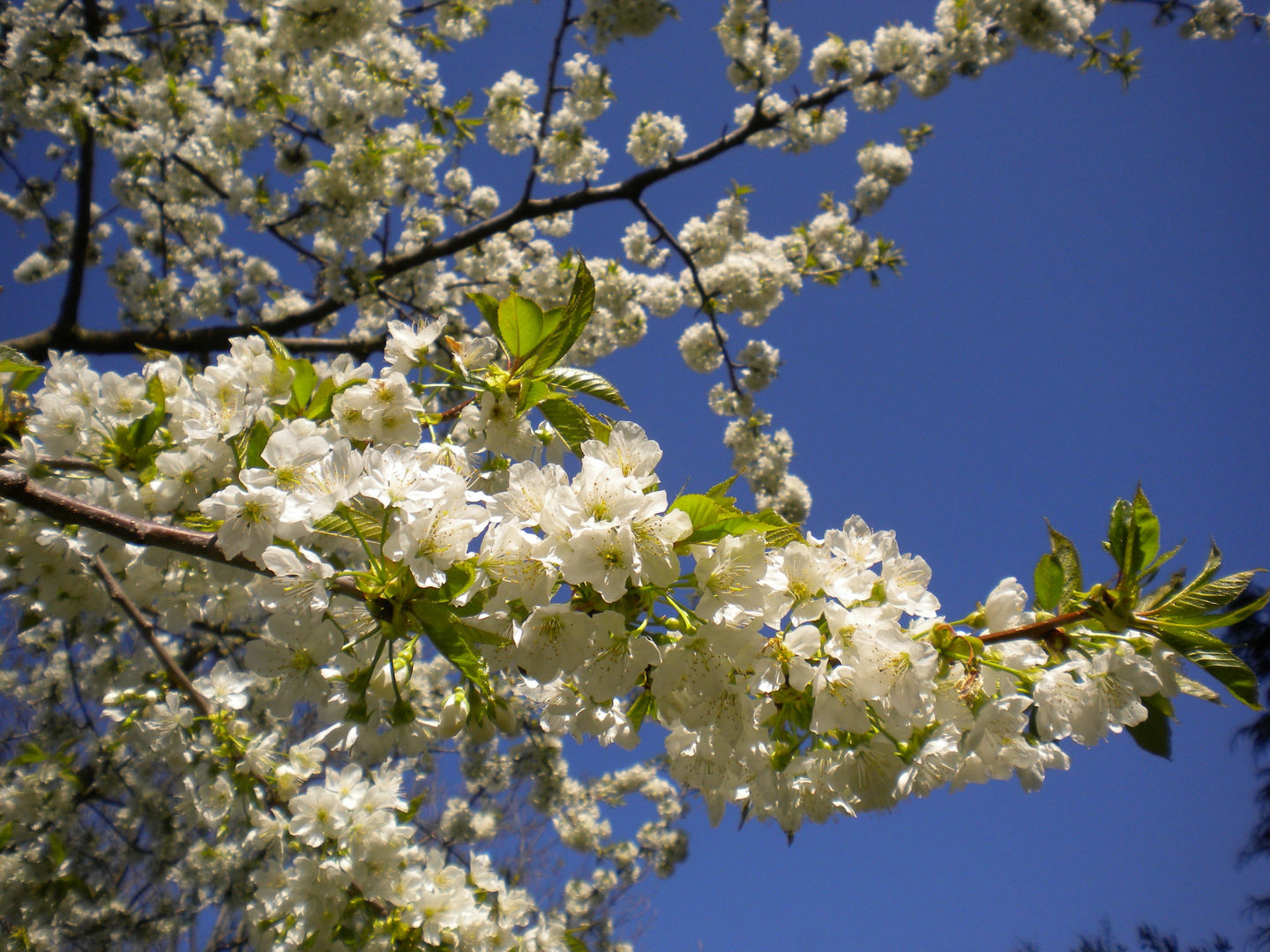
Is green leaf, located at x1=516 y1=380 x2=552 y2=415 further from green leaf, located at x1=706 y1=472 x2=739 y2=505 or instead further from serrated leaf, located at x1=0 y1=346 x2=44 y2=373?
serrated leaf, located at x1=0 y1=346 x2=44 y2=373

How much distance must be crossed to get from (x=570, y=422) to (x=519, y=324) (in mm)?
214

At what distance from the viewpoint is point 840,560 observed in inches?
46.3

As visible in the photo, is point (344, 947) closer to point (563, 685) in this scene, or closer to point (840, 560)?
point (563, 685)

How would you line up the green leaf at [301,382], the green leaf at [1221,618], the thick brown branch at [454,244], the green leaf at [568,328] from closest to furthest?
1. the green leaf at [1221,618]
2. the green leaf at [568,328]
3. the green leaf at [301,382]
4. the thick brown branch at [454,244]

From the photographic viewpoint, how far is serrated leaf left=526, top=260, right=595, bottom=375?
1225 millimetres

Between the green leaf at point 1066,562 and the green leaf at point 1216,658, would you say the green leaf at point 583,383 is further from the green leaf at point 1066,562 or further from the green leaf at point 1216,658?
the green leaf at point 1216,658

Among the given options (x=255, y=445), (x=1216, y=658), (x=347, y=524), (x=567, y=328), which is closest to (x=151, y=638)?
(x=255, y=445)

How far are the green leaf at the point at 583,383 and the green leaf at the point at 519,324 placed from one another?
0.21 ft

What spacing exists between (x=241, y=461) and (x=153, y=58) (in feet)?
17.7

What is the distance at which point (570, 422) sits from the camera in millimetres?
1310

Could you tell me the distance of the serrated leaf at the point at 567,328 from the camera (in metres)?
1.22

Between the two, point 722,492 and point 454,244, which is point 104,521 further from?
point 454,244

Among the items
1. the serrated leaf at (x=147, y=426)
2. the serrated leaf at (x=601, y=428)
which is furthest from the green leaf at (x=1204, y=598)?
the serrated leaf at (x=147, y=426)

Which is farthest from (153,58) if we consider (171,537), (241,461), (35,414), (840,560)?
(840,560)
